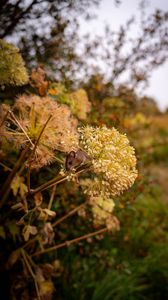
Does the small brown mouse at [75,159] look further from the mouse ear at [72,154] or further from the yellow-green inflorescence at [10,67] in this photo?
the yellow-green inflorescence at [10,67]

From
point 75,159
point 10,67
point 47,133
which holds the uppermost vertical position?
point 10,67

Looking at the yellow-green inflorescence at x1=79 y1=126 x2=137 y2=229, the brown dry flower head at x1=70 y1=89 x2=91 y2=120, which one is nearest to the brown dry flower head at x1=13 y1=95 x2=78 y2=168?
the yellow-green inflorescence at x1=79 y1=126 x2=137 y2=229

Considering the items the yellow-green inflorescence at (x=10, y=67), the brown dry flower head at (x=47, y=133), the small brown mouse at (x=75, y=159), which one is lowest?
the small brown mouse at (x=75, y=159)

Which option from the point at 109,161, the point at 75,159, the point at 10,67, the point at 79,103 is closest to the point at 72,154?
Answer: the point at 75,159

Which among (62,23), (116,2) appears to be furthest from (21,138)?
(116,2)

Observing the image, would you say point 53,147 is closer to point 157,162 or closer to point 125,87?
point 125,87

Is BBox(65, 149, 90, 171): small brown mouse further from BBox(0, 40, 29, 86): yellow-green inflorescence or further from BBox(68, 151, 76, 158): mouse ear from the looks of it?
BBox(0, 40, 29, 86): yellow-green inflorescence

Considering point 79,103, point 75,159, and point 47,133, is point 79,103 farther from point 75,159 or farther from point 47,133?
point 75,159

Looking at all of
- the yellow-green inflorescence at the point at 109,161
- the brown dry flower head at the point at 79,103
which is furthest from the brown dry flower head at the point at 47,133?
the brown dry flower head at the point at 79,103
